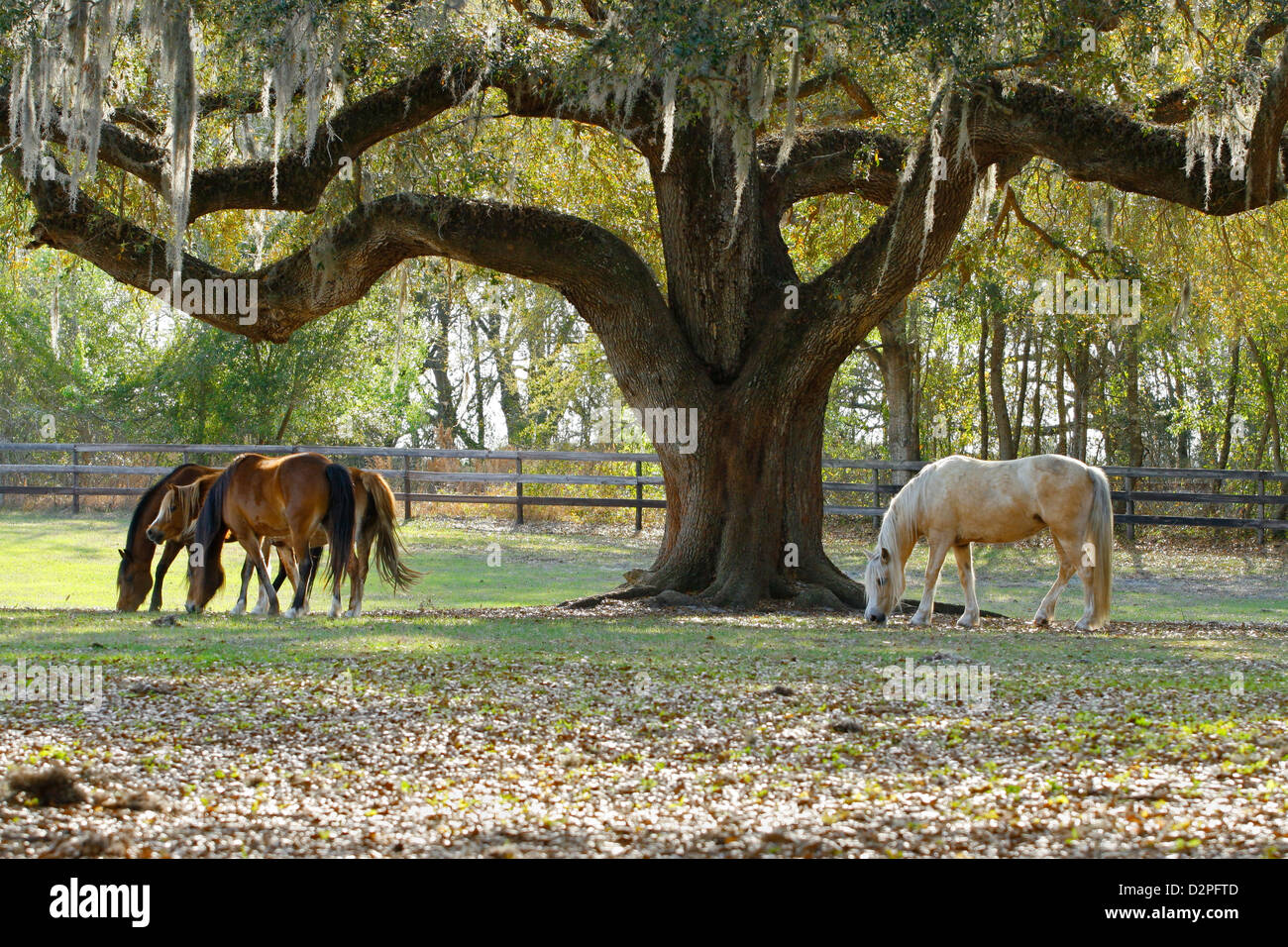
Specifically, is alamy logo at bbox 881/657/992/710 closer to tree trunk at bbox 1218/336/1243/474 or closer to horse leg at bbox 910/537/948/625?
horse leg at bbox 910/537/948/625

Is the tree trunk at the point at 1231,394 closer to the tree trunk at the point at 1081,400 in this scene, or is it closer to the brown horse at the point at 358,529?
the tree trunk at the point at 1081,400

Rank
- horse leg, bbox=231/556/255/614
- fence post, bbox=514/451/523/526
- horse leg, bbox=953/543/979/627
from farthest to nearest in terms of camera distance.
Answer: fence post, bbox=514/451/523/526, horse leg, bbox=953/543/979/627, horse leg, bbox=231/556/255/614

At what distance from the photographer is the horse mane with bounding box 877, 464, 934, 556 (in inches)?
471

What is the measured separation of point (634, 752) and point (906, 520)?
7.13 meters

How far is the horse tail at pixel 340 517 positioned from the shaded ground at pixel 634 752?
6.50 ft

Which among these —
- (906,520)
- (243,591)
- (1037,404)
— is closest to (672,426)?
(906,520)

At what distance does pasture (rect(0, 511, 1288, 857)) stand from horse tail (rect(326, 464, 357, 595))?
68cm

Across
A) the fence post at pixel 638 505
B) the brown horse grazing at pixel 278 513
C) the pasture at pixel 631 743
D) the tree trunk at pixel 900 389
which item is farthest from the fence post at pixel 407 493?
the pasture at pixel 631 743

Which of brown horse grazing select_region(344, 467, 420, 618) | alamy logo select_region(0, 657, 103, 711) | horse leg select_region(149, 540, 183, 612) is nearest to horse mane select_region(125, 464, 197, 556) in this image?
horse leg select_region(149, 540, 183, 612)

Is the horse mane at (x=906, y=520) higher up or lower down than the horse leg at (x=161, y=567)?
higher up

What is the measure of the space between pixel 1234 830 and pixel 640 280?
30.1ft

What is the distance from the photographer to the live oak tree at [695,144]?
10.2 meters

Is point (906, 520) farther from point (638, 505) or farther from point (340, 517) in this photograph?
point (638, 505)

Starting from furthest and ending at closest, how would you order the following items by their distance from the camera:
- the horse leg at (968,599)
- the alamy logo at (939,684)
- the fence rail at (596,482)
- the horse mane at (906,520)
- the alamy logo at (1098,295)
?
the fence rail at (596,482)
the alamy logo at (1098,295)
the horse mane at (906,520)
the horse leg at (968,599)
the alamy logo at (939,684)
